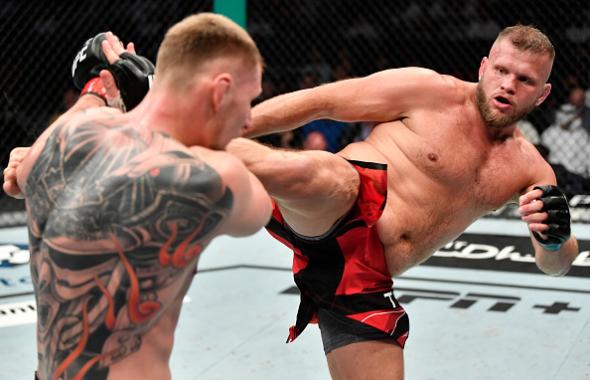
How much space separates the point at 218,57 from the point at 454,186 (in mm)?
1210

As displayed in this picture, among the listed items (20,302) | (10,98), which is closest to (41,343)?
(20,302)

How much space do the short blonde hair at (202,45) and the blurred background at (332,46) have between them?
4619mm

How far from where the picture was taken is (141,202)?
4.89 feet

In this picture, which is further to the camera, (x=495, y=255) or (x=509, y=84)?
(x=495, y=255)

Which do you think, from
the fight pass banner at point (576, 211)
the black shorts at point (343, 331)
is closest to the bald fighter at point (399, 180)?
the black shorts at point (343, 331)

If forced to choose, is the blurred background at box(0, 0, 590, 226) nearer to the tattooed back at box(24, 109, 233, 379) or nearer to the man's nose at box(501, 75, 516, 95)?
the man's nose at box(501, 75, 516, 95)

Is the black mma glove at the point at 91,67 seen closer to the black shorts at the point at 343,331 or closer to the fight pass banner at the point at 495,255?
the black shorts at the point at 343,331

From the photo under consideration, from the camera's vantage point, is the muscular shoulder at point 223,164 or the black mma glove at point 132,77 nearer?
the muscular shoulder at point 223,164

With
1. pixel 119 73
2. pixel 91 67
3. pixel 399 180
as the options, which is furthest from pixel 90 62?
pixel 399 180

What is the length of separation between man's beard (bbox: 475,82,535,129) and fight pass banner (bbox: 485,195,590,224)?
3.36 metres

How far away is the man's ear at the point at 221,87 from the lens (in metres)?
1.51

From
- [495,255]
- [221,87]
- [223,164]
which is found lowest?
[495,255]

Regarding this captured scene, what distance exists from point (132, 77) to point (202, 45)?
0.39 metres

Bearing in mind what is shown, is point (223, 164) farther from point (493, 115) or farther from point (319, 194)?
point (493, 115)
